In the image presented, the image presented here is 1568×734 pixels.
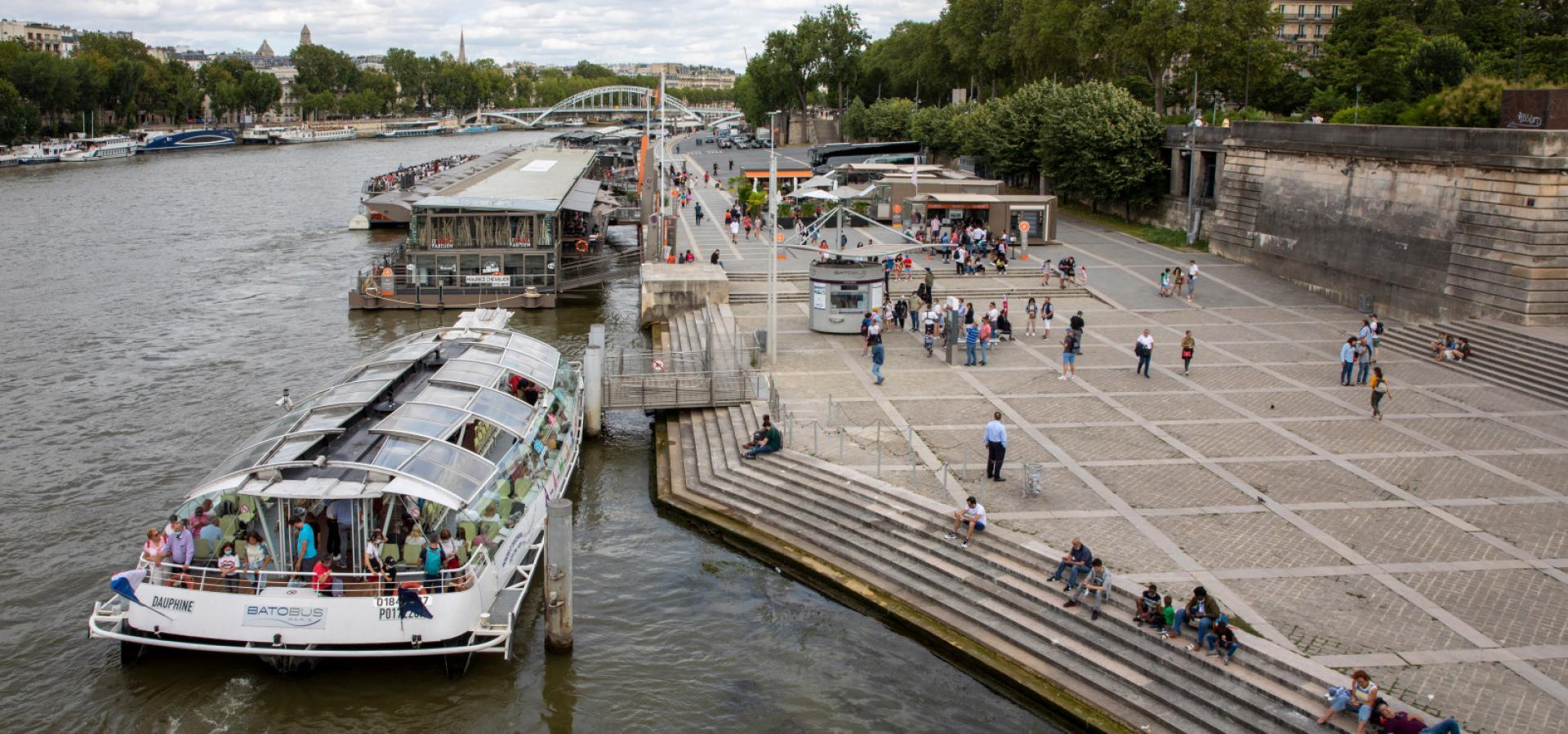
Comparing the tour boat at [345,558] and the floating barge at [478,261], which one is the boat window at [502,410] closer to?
the tour boat at [345,558]

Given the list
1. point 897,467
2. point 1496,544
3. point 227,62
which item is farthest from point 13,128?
point 1496,544

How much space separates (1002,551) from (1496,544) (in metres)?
Answer: 8.28

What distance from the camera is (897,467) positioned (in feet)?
77.8

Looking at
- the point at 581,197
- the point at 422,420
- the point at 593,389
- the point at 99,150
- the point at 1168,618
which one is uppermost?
the point at 99,150

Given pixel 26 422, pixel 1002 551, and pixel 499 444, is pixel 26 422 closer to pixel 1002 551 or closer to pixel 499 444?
pixel 499 444

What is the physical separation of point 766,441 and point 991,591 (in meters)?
7.08

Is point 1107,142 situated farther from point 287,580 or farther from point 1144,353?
point 287,580

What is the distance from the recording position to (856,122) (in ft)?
421

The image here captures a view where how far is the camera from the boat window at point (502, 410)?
853 inches

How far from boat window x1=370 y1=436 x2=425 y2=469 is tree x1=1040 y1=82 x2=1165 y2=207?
46.6m

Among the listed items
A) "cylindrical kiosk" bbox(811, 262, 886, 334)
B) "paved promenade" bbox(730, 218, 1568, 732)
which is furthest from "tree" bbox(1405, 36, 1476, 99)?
"cylindrical kiosk" bbox(811, 262, 886, 334)

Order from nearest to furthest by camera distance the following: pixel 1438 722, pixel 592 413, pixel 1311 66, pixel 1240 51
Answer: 1. pixel 1438 722
2. pixel 592 413
3. pixel 1240 51
4. pixel 1311 66

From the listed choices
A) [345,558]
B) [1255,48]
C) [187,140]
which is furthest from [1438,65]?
[187,140]

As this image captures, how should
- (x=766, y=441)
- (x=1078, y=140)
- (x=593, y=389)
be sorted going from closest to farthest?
1. (x=766, y=441)
2. (x=593, y=389)
3. (x=1078, y=140)
